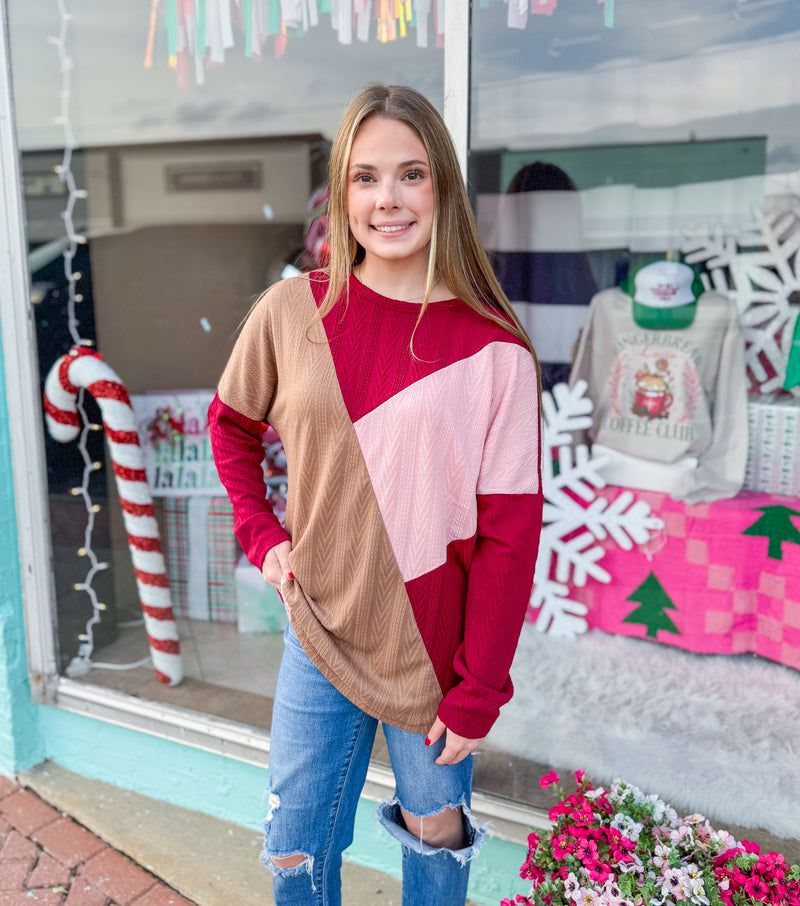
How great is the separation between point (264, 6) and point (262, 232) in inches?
55.2

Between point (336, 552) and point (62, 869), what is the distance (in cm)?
173

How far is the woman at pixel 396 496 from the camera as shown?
5.37 feet

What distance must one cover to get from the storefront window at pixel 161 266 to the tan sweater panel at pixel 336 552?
3.90 ft

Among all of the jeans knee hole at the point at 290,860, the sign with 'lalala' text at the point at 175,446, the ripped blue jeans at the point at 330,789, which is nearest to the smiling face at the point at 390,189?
the ripped blue jeans at the point at 330,789

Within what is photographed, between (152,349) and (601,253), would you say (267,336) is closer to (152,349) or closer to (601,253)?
(601,253)

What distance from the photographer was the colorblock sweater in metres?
1.64

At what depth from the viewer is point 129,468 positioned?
324 cm

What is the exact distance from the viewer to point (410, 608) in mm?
1696

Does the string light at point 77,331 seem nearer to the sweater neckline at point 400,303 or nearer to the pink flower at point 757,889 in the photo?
the sweater neckline at point 400,303

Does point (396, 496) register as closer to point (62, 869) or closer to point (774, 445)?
point (774, 445)

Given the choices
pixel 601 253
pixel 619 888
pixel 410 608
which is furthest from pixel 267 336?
pixel 601 253

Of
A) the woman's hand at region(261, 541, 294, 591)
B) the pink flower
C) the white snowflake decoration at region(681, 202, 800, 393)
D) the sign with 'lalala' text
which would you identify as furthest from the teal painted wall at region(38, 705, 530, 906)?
the white snowflake decoration at region(681, 202, 800, 393)

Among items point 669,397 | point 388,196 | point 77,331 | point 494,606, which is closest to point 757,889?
point 494,606

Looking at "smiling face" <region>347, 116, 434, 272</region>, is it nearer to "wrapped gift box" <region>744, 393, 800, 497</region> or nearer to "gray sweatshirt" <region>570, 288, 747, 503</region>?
"gray sweatshirt" <region>570, 288, 747, 503</region>
